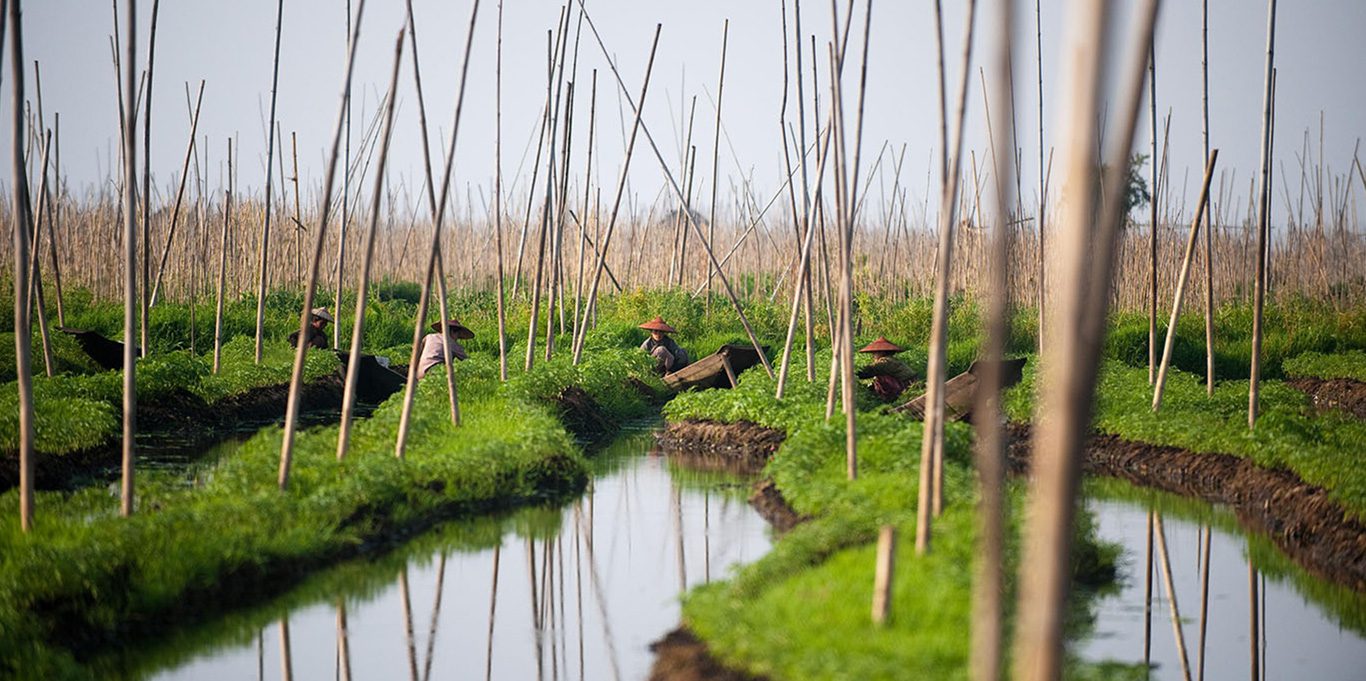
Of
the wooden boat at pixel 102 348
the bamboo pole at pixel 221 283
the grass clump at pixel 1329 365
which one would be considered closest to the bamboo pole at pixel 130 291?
the bamboo pole at pixel 221 283

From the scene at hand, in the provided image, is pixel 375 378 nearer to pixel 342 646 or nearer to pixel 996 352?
pixel 342 646

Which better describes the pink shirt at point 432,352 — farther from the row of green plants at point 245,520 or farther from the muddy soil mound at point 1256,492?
the muddy soil mound at point 1256,492

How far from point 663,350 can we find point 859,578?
1265 centimetres

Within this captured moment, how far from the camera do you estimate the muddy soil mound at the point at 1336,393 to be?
17839mm

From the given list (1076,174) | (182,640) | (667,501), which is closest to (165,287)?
(667,501)

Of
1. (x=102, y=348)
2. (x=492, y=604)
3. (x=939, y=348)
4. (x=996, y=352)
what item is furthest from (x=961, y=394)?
(x=996, y=352)

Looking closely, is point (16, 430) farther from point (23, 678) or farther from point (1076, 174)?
point (1076, 174)

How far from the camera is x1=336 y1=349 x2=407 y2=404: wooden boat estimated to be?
57.1ft

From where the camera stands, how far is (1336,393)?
18.8m

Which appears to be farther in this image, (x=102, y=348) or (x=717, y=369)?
(x=717, y=369)

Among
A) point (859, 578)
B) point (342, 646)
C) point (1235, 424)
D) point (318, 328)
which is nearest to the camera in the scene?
point (859, 578)

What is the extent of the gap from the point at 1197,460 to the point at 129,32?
10.00 metres

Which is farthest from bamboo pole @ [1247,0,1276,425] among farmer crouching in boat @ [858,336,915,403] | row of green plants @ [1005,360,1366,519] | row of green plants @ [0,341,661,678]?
row of green plants @ [0,341,661,678]

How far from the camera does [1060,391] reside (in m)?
3.14
